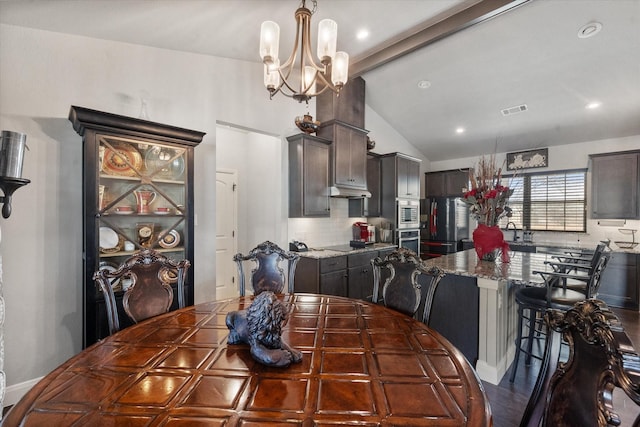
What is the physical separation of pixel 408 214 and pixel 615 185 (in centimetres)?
323

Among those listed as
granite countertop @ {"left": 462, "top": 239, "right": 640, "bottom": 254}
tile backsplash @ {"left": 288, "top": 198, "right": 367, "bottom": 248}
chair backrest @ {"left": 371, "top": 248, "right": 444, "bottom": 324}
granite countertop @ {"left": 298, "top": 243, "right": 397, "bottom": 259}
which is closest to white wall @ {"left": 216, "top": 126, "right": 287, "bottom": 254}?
tile backsplash @ {"left": 288, "top": 198, "right": 367, "bottom": 248}

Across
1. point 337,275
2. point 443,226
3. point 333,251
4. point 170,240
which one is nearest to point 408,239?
point 443,226

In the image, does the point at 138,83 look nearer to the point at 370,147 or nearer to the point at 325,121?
the point at 325,121

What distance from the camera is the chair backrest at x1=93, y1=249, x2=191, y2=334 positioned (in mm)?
1597

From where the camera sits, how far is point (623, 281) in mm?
4246

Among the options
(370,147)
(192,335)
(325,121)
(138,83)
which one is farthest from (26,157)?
(370,147)

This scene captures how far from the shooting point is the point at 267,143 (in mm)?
4277

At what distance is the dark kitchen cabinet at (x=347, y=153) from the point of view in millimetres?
4039

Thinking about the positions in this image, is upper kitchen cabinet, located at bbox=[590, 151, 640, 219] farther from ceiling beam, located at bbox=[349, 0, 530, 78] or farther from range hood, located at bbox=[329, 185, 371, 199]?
range hood, located at bbox=[329, 185, 371, 199]

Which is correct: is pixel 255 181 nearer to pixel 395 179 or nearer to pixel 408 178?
pixel 395 179

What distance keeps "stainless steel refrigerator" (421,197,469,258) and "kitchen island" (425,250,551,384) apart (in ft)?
10.1

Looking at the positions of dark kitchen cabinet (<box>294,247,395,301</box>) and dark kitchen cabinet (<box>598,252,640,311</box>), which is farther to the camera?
dark kitchen cabinet (<box>598,252,640,311</box>)

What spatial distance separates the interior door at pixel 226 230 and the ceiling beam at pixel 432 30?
2680mm

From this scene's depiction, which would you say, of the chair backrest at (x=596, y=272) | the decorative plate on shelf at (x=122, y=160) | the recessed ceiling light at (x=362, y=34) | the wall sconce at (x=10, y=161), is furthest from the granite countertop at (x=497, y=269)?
the wall sconce at (x=10, y=161)
